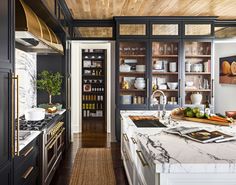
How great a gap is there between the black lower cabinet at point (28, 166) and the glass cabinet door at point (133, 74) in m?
3.05

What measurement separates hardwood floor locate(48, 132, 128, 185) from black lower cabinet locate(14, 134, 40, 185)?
0.88m

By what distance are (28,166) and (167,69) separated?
4.02 metres

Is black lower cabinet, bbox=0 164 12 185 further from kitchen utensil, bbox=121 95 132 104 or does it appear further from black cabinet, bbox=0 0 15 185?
kitchen utensil, bbox=121 95 132 104

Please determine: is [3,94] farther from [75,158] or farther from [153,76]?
[153,76]

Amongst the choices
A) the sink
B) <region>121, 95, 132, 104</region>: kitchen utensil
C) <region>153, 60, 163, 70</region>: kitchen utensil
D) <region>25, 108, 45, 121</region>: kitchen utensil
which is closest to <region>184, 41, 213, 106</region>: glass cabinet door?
<region>153, 60, 163, 70</region>: kitchen utensil

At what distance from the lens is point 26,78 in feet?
13.5

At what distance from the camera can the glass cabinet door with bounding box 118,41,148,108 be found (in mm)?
5684

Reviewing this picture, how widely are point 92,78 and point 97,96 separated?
0.64 meters

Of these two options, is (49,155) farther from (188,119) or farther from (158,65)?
(158,65)

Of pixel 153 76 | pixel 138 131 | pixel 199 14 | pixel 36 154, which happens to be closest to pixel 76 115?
pixel 153 76

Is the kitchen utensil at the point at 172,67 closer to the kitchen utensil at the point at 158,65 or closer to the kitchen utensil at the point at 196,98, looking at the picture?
the kitchen utensil at the point at 158,65

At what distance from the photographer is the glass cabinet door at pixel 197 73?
18.9 feet

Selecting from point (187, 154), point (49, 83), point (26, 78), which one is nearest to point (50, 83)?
point (49, 83)

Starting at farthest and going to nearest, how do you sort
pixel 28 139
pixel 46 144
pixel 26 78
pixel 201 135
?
pixel 26 78 → pixel 46 144 → pixel 28 139 → pixel 201 135
